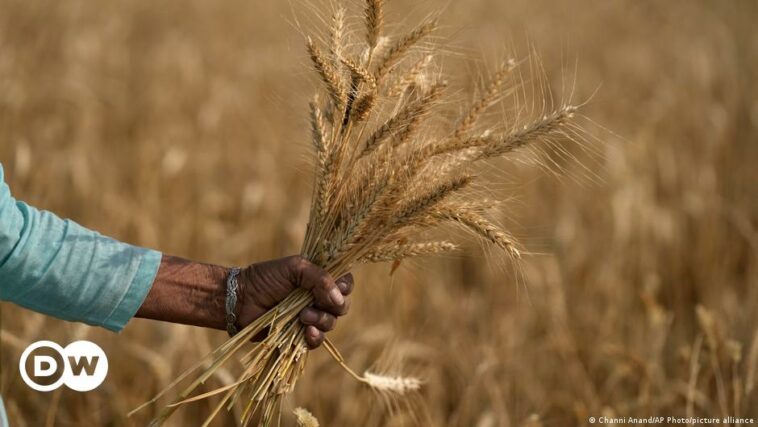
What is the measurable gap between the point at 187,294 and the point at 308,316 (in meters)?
0.24

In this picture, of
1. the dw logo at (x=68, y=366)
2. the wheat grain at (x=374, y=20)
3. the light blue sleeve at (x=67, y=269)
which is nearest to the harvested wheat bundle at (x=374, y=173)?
the wheat grain at (x=374, y=20)

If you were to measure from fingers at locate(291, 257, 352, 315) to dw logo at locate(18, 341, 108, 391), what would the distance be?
64 cm

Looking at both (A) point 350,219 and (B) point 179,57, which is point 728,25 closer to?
(B) point 179,57

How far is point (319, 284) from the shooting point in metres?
1.43

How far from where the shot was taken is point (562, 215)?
3984 millimetres

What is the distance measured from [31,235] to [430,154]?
0.70 meters

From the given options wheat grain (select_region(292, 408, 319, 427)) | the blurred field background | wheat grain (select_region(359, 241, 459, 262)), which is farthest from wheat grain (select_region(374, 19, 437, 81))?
wheat grain (select_region(292, 408, 319, 427))

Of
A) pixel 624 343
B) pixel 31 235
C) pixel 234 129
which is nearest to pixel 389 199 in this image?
pixel 31 235

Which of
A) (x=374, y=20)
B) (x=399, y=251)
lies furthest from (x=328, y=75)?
(x=399, y=251)

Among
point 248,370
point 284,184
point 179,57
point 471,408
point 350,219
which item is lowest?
point 471,408

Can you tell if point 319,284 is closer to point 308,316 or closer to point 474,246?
point 308,316

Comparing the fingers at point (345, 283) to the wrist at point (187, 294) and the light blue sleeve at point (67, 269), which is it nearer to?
the wrist at point (187, 294)

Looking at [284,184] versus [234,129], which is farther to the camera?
[234,129]

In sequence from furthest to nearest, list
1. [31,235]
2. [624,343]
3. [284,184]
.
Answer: [284,184] → [624,343] → [31,235]
